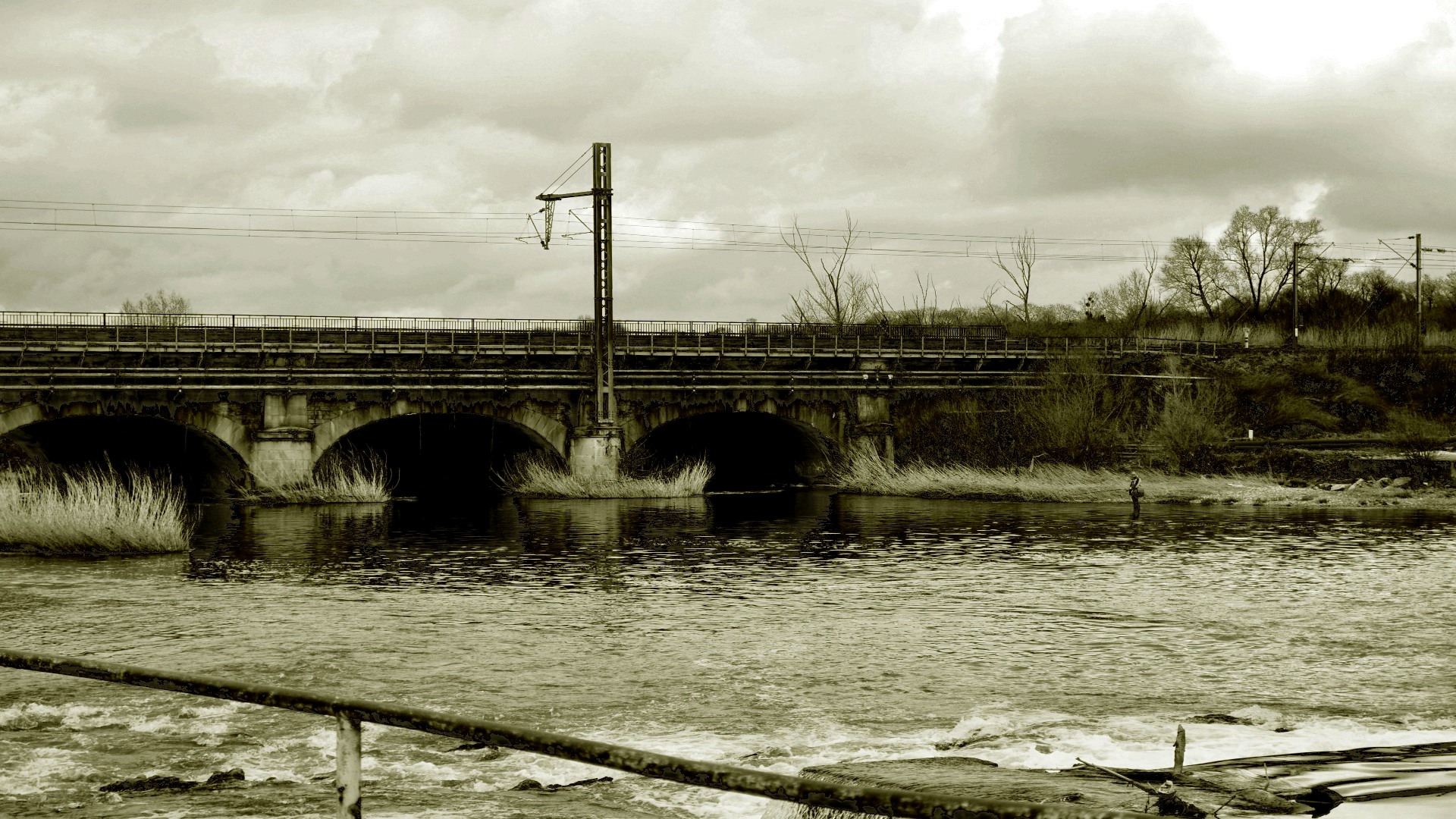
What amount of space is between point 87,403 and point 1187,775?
1459 inches

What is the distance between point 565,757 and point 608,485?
3618cm

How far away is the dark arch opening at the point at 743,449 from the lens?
159 ft

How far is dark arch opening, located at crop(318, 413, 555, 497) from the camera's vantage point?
1927 inches

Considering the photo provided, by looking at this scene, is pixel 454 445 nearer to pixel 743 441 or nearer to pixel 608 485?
pixel 743 441

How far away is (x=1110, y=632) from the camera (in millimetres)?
15211

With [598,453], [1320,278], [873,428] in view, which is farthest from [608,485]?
[1320,278]

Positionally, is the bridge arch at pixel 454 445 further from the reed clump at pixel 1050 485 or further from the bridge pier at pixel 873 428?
the reed clump at pixel 1050 485

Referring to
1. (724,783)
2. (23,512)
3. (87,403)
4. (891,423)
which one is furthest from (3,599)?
(891,423)

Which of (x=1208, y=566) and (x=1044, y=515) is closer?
(x=1208, y=566)

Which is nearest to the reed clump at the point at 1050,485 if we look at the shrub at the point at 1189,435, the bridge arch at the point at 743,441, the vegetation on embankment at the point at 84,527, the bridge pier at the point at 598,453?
the shrub at the point at 1189,435

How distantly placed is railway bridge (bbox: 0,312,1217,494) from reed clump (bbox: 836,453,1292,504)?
2981 mm

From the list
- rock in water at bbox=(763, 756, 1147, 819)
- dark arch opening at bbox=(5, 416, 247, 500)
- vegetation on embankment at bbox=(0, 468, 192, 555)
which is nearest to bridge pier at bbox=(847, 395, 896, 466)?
dark arch opening at bbox=(5, 416, 247, 500)

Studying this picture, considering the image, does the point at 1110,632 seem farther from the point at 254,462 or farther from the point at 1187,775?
the point at 254,462

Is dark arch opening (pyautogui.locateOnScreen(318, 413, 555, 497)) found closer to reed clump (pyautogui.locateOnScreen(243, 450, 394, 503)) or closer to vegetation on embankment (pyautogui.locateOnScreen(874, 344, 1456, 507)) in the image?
reed clump (pyautogui.locateOnScreen(243, 450, 394, 503))
